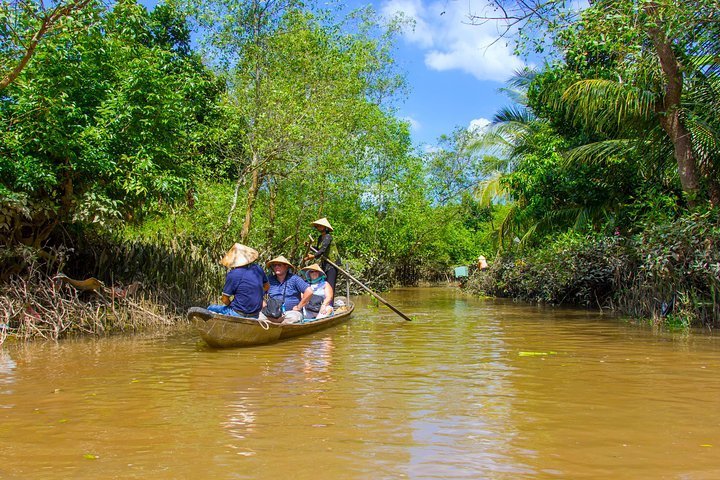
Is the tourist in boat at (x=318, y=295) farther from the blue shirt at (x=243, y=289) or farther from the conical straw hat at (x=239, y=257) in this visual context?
the conical straw hat at (x=239, y=257)

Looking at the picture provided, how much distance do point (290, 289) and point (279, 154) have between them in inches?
250

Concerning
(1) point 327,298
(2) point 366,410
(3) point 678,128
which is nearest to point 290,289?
(1) point 327,298

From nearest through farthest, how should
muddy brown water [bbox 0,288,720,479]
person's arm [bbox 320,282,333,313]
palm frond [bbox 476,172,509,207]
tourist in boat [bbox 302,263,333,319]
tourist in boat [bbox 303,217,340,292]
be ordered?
1. muddy brown water [bbox 0,288,720,479]
2. tourist in boat [bbox 302,263,333,319]
3. person's arm [bbox 320,282,333,313]
4. tourist in boat [bbox 303,217,340,292]
5. palm frond [bbox 476,172,509,207]

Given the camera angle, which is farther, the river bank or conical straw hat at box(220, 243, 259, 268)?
the river bank

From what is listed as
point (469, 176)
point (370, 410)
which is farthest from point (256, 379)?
point (469, 176)

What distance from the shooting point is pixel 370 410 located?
4.67 m

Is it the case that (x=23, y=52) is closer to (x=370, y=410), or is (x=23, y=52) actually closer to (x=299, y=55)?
(x=370, y=410)

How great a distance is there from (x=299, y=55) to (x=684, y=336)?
11146 mm

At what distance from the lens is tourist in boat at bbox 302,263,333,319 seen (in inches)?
412

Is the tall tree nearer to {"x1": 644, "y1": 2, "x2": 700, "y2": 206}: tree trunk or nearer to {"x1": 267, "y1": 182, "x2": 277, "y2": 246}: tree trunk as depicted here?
{"x1": 644, "y1": 2, "x2": 700, "y2": 206}: tree trunk

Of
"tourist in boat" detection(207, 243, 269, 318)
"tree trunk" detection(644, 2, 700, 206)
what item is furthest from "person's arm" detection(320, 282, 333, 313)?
"tree trunk" detection(644, 2, 700, 206)

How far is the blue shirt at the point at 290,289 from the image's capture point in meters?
9.58

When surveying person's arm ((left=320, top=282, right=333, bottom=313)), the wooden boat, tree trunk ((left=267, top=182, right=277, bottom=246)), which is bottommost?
the wooden boat

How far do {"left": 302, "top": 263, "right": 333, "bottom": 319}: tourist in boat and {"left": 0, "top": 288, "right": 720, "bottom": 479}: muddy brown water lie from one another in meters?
1.98
